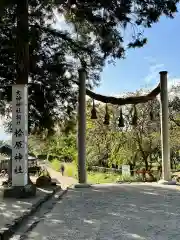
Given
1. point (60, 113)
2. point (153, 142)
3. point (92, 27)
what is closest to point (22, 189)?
point (60, 113)

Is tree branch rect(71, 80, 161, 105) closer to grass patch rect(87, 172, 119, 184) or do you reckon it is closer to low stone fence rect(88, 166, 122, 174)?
grass patch rect(87, 172, 119, 184)

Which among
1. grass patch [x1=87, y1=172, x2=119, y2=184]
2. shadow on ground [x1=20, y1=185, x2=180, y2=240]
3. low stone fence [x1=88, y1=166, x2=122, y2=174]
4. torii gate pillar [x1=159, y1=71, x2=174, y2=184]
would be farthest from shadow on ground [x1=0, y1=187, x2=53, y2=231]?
low stone fence [x1=88, y1=166, x2=122, y2=174]

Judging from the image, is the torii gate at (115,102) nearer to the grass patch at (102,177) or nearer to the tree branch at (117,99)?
the tree branch at (117,99)

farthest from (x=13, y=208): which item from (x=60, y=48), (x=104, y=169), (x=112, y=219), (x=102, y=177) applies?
(x=104, y=169)

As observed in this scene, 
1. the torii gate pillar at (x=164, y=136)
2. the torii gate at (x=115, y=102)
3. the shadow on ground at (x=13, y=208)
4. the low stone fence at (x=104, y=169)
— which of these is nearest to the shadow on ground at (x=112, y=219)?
the shadow on ground at (x=13, y=208)

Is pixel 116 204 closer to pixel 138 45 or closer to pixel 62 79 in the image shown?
pixel 138 45

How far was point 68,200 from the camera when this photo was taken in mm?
11586

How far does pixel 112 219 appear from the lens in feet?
26.2

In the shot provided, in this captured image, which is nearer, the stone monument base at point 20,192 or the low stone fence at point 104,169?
the stone monument base at point 20,192

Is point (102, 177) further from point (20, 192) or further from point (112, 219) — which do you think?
point (112, 219)

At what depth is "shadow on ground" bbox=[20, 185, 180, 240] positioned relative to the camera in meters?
6.51

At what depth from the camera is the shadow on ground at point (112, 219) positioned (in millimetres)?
6508

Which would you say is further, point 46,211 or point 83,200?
point 83,200

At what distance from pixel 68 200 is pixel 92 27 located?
718 centimetres
